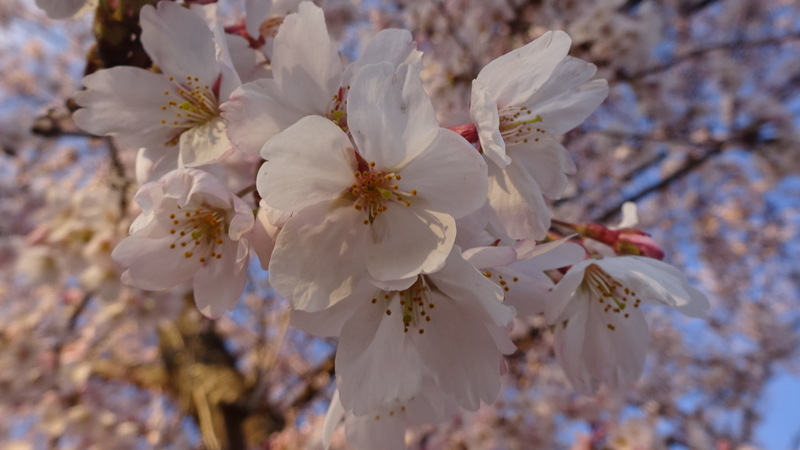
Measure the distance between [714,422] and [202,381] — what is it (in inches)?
202

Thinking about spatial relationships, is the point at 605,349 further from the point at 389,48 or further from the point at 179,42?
the point at 179,42

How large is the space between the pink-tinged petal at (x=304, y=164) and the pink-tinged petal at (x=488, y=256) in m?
0.19

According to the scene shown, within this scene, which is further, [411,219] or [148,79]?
[148,79]

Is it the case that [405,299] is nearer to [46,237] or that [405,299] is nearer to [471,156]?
[471,156]

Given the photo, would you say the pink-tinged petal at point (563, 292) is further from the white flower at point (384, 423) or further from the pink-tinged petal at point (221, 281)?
the pink-tinged petal at point (221, 281)

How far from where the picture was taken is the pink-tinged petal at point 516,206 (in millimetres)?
592

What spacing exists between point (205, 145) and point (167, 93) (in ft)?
0.50

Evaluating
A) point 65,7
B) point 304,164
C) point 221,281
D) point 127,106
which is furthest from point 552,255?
point 65,7

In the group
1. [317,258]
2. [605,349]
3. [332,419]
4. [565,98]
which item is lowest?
[332,419]

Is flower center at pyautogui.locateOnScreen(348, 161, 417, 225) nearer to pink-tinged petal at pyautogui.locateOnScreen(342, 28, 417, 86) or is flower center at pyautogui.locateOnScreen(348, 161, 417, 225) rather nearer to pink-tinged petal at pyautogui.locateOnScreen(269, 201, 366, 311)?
pink-tinged petal at pyautogui.locateOnScreen(269, 201, 366, 311)

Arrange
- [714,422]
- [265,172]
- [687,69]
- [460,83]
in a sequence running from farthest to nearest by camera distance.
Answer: [714,422] < [687,69] < [460,83] < [265,172]

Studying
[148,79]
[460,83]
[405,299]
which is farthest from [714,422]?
[148,79]

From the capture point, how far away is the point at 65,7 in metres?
0.81

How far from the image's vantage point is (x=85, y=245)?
5.07ft
